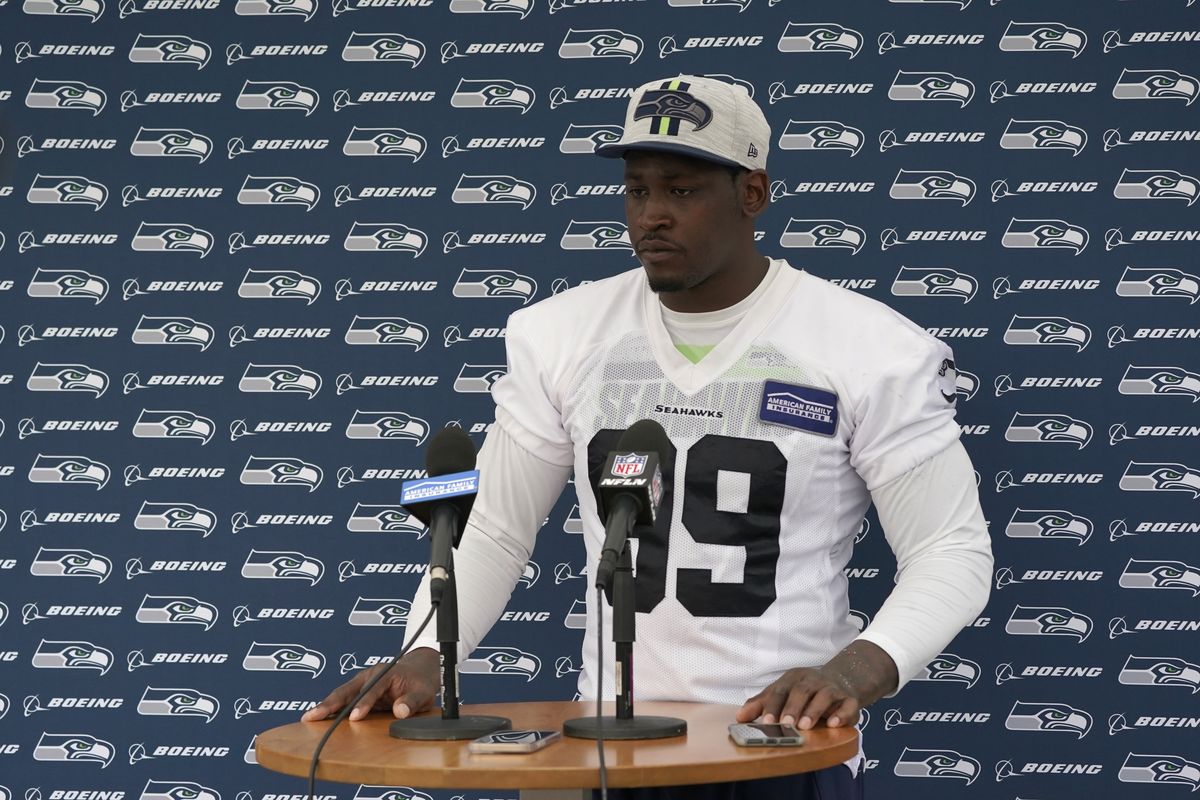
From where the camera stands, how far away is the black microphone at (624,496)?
5.98 ft

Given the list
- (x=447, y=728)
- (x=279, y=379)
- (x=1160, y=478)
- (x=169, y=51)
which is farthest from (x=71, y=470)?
(x=1160, y=478)

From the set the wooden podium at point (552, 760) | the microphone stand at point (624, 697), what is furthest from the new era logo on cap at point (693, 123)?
the wooden podium at point (552, 760)

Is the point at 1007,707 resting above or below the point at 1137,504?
below

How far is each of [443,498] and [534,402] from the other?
0.85 m

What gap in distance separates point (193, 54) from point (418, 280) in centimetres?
80

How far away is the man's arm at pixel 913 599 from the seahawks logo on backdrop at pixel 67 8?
7.55ft

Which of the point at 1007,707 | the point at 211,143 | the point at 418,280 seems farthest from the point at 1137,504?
the point at 211,143

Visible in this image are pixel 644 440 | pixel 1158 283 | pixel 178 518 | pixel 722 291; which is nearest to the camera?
pixel 644 440

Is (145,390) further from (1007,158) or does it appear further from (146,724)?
(1007,158)

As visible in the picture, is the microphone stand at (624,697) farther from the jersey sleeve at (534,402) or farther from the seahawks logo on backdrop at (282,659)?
the seahawks logo on backdrop at (282,659)

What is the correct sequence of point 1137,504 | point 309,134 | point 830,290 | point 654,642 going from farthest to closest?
→ point 309,134 < point 1137,504 < point 830,290 < point 654,642

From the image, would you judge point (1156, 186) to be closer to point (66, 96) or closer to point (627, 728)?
point (627, 728)

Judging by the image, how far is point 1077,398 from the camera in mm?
3363

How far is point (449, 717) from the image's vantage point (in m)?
2.05
